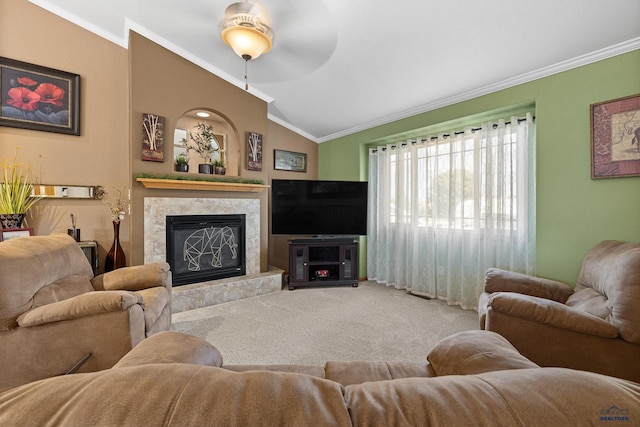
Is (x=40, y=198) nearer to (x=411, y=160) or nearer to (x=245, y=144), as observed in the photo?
(x=245, y=144)

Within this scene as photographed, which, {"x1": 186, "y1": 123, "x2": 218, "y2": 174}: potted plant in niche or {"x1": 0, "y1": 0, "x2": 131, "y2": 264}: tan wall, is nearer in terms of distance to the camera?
{"x1": 0, "y1": 0, "x2": 131, "y2": 264}: tan wall

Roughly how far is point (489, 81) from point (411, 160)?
4.24 feet

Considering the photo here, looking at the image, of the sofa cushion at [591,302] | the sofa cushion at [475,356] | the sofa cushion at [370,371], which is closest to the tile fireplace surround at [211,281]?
the sofa cushion at [370,371]

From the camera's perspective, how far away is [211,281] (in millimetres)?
3471

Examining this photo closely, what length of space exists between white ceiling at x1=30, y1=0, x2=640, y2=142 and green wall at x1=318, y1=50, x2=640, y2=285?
13 cm

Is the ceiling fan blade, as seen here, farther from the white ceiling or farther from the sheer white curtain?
the sheer white curtain

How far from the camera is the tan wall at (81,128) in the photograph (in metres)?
2.70

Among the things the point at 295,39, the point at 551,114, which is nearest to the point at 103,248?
the point at 295,39

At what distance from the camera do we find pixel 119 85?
125 inches

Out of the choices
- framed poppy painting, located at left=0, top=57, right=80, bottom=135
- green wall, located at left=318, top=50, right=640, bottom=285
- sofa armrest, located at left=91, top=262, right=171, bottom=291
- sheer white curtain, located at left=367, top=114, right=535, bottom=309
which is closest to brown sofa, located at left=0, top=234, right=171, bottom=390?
sofa armrest, located at left=91, top=262, right=171, bottom=291

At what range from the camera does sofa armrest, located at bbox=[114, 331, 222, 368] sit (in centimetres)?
81

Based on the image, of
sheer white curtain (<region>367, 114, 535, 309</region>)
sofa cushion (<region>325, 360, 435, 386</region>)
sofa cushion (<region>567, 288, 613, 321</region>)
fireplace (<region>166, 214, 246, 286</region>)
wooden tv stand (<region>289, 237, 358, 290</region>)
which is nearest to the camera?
sofa cushion (<region>325, 360, 435, 386</region>)

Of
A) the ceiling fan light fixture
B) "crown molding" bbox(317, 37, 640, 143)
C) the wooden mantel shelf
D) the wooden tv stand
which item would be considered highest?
the ceiling fan light fixture

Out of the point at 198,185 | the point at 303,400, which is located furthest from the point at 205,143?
the point at 303,400
